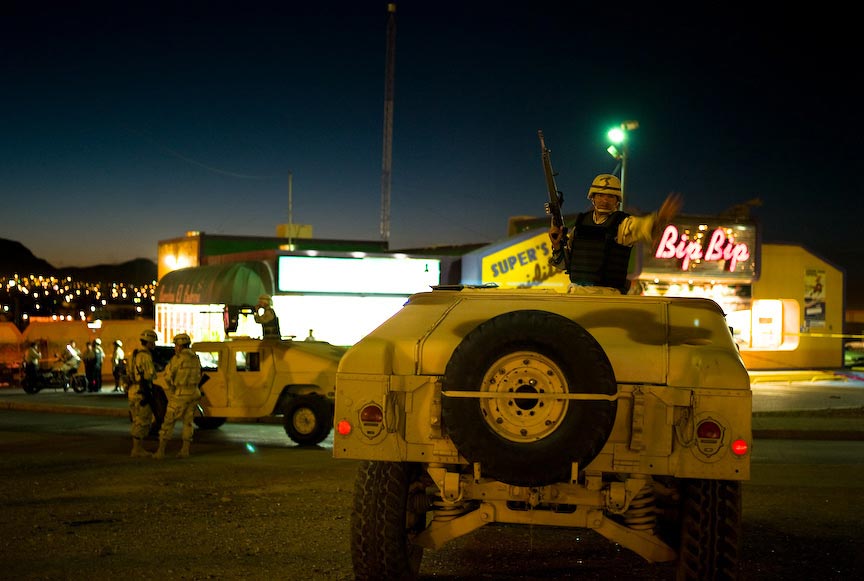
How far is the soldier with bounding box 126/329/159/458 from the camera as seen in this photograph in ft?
43.5

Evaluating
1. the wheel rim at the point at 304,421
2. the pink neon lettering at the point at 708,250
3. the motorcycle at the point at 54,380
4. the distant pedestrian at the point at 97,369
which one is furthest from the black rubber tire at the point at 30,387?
the pink neon lettering at the point at 708,250

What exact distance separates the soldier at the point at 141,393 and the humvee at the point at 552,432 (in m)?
8.16

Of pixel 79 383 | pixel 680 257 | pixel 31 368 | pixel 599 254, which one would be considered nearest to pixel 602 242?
pixel 599 254

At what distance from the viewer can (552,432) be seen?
5156 millimetres

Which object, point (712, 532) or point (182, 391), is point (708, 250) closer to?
point (182, 391)

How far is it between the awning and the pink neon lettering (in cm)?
1143

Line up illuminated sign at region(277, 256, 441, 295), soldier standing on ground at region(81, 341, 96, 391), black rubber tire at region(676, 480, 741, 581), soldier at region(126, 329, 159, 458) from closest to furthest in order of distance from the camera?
black rubber tire at region(676, 480, 741, 581)
soldier at region(126, 329, 159, 458)
soldier standing on ground at region(81, 341, 96, 391)
illuminated sign at region(277, 256, 441, 295)

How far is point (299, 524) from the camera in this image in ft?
27.1

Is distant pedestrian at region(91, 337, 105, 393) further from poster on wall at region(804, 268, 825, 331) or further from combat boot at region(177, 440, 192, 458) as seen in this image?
poster on wall at region(804, 268, 825, 331)

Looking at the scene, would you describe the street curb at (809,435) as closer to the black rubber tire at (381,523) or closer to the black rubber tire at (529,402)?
the black rubber tire at (381,523)

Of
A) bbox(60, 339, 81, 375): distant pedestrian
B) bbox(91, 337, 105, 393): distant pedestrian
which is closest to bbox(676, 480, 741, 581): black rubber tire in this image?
bbox(91, 337, 105, 393): distant pedestrian

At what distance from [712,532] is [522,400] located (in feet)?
4.33

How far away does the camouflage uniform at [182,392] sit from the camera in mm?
13086

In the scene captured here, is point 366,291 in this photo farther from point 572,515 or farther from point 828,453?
point 572,515
